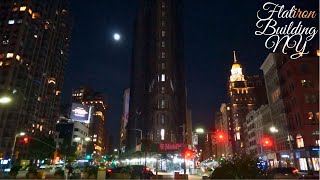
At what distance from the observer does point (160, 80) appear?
8950 centimetres

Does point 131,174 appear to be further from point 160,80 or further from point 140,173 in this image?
point 160,80

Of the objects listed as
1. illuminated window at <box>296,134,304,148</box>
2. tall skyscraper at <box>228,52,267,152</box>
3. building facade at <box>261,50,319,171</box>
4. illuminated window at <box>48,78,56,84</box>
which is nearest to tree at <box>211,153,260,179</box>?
building facade at <box>261,50,319,171</box>

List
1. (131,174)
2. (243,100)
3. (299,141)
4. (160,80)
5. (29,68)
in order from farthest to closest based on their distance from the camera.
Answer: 1. (243,100)
2. (29,68)
3. (160,80)
4. (299,141)
5. (131,174)

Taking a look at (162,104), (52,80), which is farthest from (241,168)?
(52,80)

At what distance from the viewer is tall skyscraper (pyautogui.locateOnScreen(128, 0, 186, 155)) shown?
85375 millimetres

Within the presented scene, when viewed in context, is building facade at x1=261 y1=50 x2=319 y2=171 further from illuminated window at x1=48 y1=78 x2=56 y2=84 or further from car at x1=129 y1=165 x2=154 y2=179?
illuminated window at x1=48 y1=78 x2=56 y2=84

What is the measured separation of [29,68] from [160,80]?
57034mm

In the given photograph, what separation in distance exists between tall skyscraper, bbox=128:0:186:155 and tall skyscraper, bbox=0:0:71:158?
40242 millimetres

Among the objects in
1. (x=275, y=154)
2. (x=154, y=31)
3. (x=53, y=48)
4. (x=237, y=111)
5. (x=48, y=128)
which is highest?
(x=53, y=48)

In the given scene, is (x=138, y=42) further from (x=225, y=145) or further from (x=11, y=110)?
(x=225, y=145)

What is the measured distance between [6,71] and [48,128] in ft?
114

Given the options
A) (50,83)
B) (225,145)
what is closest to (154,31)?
(50,83)

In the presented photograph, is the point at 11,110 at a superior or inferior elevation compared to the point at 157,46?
inferior

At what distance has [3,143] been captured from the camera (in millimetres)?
93375
